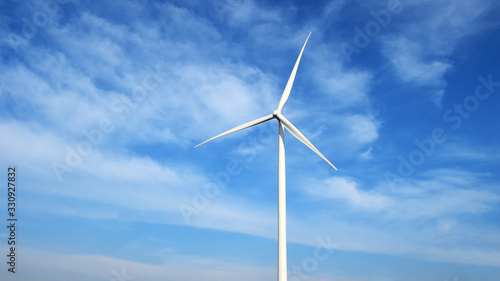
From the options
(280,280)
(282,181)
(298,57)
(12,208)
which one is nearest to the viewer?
(12,208)

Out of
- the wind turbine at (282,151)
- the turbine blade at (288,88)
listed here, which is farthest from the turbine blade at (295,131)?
the turbine blade at (288,88)

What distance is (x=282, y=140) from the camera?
53.9 m

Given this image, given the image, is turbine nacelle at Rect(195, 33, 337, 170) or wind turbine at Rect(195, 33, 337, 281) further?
turbine nacelle at Rect(195, 33, 337, 170)

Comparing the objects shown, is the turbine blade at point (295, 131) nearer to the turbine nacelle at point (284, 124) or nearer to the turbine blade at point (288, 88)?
the turbine nacelle at point (284, 124)

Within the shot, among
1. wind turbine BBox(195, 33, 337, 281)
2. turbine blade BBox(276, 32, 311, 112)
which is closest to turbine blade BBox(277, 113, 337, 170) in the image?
wind turbine BBox(195, 33, 337, 281)

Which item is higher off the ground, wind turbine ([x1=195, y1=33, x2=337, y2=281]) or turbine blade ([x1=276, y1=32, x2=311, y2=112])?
turbine blade ([x1=276, y1=32, x2=311, y2=112])

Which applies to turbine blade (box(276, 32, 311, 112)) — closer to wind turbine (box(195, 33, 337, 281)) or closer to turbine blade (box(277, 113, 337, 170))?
wind turbine (box(195, 33, 337, 281))

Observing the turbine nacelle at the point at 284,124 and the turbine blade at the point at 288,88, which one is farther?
the turbine blade at the point at 288,88

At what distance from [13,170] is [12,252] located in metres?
8.78

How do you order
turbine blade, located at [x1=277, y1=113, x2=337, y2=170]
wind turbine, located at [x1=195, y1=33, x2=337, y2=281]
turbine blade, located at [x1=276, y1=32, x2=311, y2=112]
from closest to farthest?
1. wind turbine, located at [x1=195, y1=33, x2=337, y2=281]
2. turbine blade, located at [x1=277, y1=113, x2=337, y2=170]
3. turbine blade, located at [x1=276, y1=32, x2=311, y2=112]

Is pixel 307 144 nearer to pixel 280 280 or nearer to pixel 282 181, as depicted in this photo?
pixel 282 181

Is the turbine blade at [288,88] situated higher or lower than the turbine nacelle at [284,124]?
higher

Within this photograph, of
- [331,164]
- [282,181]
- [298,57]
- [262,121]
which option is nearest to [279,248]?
[282,181]

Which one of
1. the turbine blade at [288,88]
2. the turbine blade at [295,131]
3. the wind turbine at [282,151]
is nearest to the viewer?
the wind turbine at [282,151]
